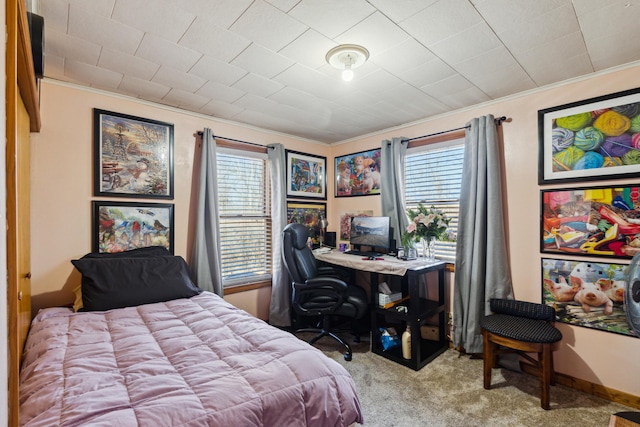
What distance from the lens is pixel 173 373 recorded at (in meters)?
1.33

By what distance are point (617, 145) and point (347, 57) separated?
2.06 meters

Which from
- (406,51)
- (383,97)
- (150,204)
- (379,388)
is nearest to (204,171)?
(150,204)

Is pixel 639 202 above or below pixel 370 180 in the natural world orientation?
below

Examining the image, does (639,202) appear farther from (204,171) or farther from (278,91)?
(204,171)

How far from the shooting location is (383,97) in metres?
2.78

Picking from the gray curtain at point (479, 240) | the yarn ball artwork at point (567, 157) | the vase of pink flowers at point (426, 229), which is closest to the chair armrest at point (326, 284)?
the vase of pink flowers at point (426, 229)

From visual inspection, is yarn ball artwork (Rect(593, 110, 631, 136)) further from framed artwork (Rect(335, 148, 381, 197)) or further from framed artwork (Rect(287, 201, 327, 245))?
framed artwork (Rect(287, 201, 327, 245))

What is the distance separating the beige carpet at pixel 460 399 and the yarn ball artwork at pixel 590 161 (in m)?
1.72

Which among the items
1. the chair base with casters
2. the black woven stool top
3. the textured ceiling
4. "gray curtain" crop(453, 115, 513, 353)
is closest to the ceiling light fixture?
the textured ceiling

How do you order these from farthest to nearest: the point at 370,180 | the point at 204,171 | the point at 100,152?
1. the point at 370,180
2. the point at 204,171
3. the point at 100,152

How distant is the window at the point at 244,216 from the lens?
11.5 feet

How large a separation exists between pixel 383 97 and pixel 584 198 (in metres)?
1.77

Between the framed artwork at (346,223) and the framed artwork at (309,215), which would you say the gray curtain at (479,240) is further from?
the framed artwork at (309,215)

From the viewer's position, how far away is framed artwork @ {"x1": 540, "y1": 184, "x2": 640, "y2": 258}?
2211 millimetres
